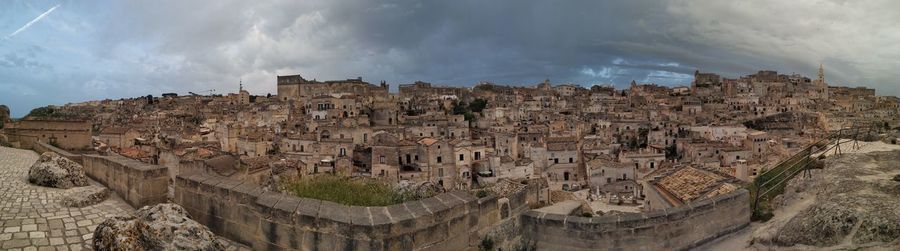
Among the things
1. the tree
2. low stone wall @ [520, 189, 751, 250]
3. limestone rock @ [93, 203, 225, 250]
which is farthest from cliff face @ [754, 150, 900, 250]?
the tree

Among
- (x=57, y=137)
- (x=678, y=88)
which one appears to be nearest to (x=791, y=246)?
(x=57, y=137)

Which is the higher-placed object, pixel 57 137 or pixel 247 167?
pixel 57 137

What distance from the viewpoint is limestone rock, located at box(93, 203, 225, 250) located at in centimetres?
503

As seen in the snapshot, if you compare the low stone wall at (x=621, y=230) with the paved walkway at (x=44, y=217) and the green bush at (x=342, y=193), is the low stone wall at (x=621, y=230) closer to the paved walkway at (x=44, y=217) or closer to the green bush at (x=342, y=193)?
the green bush at (x=342, y=193)

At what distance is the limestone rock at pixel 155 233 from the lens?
198 inches

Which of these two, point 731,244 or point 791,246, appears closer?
point 791,246

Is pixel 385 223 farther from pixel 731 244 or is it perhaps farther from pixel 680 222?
pixel 731 244

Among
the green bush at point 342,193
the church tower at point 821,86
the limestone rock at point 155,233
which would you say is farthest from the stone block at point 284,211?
the church tower at point 821,86

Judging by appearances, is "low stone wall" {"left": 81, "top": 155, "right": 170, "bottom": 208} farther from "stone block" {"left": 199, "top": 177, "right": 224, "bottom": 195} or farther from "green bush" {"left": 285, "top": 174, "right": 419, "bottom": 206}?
"green bush" {"left": 285, "top": 174, "right": 419, "bottom": 206}

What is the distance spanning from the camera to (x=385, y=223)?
5586 mm

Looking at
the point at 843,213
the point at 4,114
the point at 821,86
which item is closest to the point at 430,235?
the point at 843,213

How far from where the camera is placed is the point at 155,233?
5219mm

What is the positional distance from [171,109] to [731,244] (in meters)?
94.2

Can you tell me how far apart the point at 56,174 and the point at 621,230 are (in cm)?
875
